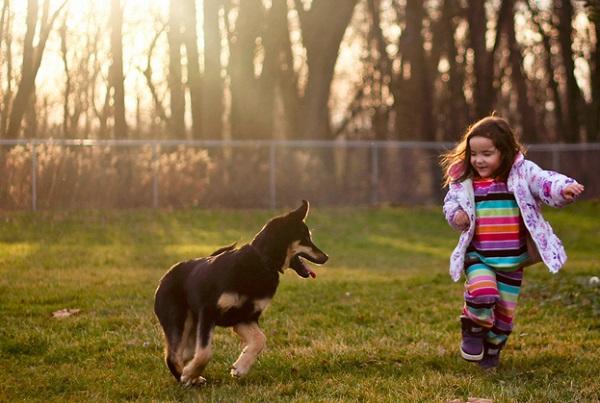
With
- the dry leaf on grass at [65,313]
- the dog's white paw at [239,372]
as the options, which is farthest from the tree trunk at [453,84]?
the dog's white paw at [239,372]

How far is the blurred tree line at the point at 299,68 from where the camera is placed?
2303cm

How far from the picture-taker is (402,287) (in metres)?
10.5

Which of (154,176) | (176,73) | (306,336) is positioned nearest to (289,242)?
(306,336)

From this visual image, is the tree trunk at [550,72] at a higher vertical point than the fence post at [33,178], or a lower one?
higher

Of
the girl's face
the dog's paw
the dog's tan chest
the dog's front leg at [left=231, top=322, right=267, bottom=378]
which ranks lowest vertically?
the dog's paw

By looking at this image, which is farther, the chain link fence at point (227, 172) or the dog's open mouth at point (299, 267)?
the chain link fence at point (227, 172)

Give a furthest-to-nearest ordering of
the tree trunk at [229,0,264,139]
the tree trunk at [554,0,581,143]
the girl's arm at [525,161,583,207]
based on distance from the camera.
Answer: the tree trunk at [554,0,581,143]
the tree trunk at [229,0,264,139]
the girl's arm at [525,161,583,207]

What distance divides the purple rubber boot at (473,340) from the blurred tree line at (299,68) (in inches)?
522

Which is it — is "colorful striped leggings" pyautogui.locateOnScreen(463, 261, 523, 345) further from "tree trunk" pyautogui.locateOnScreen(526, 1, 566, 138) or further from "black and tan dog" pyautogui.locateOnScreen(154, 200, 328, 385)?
"tree trunk" pyautogui.locateOnScreen(526, 1, 566, 138)

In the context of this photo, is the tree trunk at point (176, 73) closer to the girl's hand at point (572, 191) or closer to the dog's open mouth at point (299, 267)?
the dog's open mouth at point (299, 267)

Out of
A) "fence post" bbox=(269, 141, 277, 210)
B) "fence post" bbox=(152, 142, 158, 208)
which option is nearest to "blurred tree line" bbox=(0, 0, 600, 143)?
"fence post" bbox=(152, 142, 158, 208)

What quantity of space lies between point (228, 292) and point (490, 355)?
2.09m

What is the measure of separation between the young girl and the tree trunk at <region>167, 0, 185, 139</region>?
19340 mm

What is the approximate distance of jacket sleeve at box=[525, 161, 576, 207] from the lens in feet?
19.0
